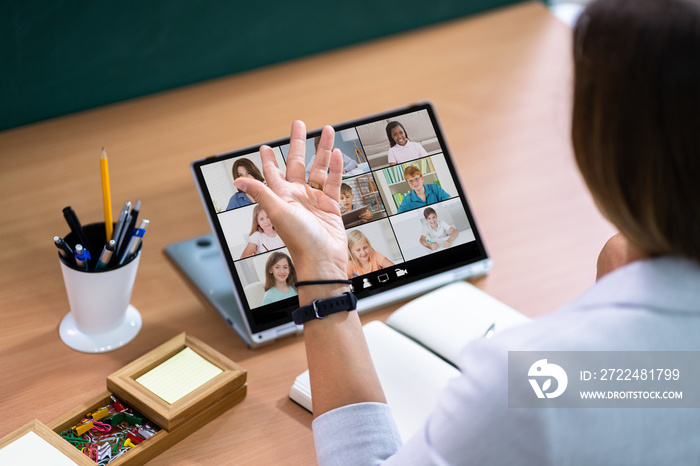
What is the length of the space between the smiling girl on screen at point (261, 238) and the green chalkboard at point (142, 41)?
65 centimetres

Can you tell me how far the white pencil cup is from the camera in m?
0.80

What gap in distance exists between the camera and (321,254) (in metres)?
0.72

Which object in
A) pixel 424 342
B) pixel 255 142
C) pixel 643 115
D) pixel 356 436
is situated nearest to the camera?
pixel 643 115

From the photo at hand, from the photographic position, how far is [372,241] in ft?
3.03

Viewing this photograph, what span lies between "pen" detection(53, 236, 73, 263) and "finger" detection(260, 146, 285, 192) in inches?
9.5

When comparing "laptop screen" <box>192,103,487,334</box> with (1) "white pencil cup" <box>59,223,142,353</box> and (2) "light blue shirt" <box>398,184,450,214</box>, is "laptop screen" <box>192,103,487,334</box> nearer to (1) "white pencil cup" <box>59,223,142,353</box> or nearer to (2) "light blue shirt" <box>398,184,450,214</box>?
(2) "light blue shirt" <box>398,184,450,214</box>

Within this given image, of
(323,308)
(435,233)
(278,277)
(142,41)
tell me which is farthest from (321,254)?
(142,41)

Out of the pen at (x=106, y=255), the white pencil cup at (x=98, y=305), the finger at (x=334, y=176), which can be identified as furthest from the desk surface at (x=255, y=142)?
the finger at (x=334, y=176)

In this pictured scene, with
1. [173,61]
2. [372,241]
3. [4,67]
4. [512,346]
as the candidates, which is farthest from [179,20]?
[512,346]

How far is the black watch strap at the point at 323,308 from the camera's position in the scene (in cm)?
68

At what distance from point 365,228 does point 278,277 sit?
0.14 m

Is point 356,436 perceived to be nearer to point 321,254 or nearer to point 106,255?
point 321,254

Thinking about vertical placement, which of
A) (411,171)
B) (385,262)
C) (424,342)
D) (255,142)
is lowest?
(424,342)

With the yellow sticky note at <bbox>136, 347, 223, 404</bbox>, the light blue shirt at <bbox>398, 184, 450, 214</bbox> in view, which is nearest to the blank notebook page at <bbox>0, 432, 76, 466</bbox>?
the yellow sticky note at <bbox>136, 347, 223, 404</bbox>
